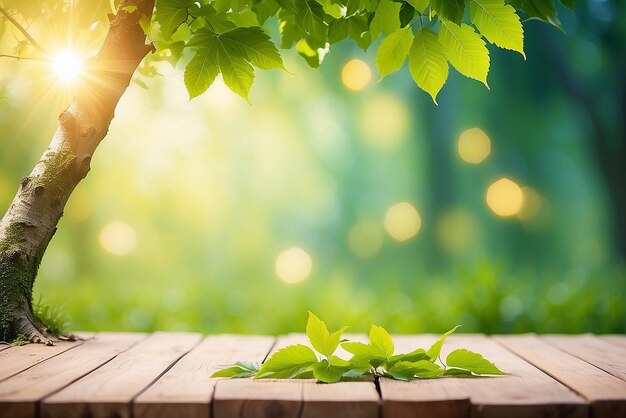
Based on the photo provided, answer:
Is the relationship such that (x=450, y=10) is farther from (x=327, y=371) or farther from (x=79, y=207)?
(x=79, y=207)

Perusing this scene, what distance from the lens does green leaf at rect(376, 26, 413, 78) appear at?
1820 millimetres

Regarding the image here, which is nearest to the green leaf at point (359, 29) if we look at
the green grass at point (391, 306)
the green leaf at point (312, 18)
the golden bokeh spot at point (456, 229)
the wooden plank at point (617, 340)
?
the green leaf at point (312, 18)

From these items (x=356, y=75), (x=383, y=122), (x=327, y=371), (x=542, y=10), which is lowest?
(x=327, y=371)

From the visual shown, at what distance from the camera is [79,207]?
8211 millimetres

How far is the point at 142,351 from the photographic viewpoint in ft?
7.23

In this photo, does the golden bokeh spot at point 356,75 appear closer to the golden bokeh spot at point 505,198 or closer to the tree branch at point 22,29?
the golden bokeh spot at point 505,198

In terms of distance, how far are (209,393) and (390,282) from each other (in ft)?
14.2

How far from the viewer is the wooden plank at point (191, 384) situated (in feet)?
4.64

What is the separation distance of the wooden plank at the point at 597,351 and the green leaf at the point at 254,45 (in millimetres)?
1281

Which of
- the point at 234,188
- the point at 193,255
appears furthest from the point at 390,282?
the point at 193,255

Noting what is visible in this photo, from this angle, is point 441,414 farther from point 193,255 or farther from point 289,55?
point 193,255

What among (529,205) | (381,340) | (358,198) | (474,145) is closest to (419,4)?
(381,340)

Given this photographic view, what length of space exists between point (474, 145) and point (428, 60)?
24.2 ft

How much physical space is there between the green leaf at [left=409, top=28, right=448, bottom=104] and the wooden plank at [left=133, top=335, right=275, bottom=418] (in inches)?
38.4
